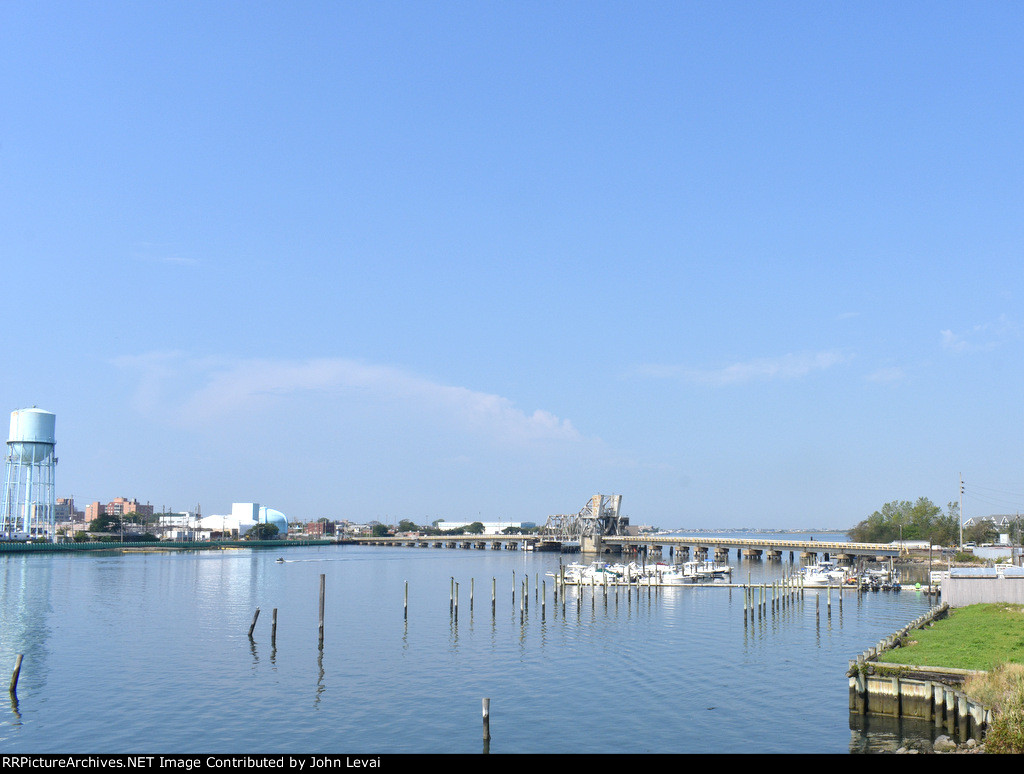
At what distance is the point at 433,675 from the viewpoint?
50156mm

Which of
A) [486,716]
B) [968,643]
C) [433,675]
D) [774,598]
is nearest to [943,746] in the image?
[968,643]

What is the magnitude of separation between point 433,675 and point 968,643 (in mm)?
30569

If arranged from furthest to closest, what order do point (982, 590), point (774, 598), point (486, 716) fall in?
point (774, 598) → point (982, 590) → point (486, 716)

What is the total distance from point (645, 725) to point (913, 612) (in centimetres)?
5623

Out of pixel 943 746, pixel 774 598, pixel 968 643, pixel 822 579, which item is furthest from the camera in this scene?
pixel 822 579

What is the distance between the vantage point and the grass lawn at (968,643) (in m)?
38.5

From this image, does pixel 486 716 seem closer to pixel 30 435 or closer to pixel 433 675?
pixel 433 675

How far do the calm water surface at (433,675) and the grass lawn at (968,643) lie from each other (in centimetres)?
463

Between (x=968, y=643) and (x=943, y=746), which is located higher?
(x=968, y=643)

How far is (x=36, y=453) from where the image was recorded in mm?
191000

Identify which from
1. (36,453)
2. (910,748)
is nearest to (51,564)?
(36,453)

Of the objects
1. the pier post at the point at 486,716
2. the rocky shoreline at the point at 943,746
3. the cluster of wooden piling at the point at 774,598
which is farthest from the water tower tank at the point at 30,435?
the rocky shoreline at the point at 943,746

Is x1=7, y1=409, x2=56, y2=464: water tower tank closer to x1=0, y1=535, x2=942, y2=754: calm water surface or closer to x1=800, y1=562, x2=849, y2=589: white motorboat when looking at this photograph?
x1=0, y1=535, x2=942, y2=754: calm water surface
